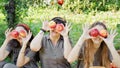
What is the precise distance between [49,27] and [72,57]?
44cm

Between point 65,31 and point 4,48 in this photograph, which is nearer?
point 65,31

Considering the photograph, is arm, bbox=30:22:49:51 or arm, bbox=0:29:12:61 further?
arm, bbox=0:29:12:61

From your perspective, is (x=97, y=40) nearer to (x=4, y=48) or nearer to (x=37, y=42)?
(x=37, y=42)

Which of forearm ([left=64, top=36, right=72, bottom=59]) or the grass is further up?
forearm ([left=64, top=36, right=72, bottom=59])

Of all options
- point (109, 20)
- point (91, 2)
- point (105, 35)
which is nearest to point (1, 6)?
point (105, 35)

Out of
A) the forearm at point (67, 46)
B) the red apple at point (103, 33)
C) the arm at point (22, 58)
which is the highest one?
the red apple at point (103, 33)

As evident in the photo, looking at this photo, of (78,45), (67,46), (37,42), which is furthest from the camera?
(37,42)

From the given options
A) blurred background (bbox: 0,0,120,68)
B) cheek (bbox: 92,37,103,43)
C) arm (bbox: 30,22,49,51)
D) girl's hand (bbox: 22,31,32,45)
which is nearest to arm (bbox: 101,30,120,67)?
cheek (bbox: 92,37,103,43)

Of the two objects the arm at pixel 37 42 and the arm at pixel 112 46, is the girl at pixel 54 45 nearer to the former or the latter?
the arm at pixel 37 42

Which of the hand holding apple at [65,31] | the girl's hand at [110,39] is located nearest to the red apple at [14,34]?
the hand holding apple at [65,31]

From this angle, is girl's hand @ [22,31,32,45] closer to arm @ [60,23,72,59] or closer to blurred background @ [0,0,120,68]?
arm @ [60,23,72,59]

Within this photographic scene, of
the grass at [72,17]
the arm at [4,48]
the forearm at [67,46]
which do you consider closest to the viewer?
the forearm at [67,46]

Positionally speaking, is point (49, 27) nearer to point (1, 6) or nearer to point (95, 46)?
point (95, 46)

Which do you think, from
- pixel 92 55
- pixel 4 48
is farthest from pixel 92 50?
pixel 4 48
